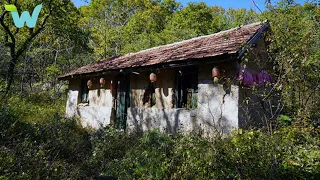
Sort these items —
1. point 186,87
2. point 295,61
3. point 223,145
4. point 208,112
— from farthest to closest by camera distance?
point 186,87 → point 208,112 → point 295,61 → point 223,145

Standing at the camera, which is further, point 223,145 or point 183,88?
point 183,88

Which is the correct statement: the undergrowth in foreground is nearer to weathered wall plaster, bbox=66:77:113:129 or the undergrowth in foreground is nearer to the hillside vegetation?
the hillside vegetation

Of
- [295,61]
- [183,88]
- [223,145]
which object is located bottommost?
[223,145]

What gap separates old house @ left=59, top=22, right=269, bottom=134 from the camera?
6535 millimetres

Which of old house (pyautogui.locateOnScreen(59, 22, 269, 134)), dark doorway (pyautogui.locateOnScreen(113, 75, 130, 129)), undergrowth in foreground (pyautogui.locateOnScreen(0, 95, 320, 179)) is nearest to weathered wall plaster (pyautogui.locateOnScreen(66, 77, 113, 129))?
old house (pyautogui.locateOnScreen(59, 22, 269, 134))

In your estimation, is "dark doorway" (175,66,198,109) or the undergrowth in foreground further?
"dark doorway" (175,66,198,109)

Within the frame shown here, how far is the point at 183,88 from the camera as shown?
7824mm

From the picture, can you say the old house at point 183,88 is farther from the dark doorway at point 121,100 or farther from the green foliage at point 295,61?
the green foliage at point 295,61

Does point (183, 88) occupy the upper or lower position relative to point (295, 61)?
lower

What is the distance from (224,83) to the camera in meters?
6.65

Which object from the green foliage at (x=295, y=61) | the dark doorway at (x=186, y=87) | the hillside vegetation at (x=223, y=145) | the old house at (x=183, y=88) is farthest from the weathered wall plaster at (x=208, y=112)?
the green foliage at (x=295, y=61)

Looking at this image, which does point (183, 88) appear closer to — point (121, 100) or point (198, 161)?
point (121, 100)

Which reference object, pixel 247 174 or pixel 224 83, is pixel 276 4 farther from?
pixel 247 174

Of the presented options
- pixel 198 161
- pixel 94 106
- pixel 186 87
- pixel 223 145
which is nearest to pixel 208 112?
pixel 186 87
